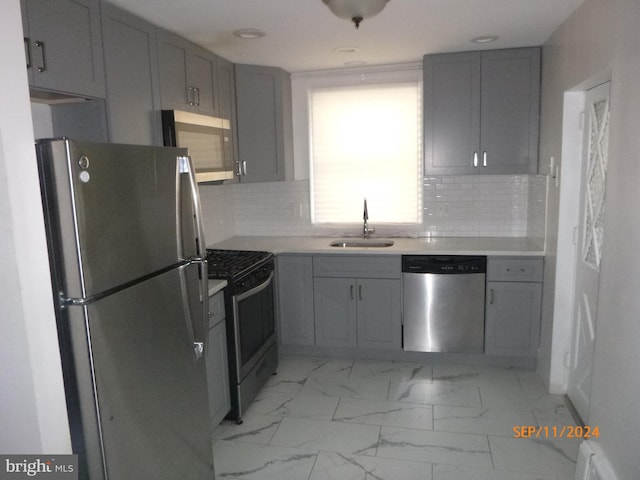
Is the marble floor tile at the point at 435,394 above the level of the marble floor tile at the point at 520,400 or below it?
below

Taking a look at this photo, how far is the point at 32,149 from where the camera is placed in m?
1.36

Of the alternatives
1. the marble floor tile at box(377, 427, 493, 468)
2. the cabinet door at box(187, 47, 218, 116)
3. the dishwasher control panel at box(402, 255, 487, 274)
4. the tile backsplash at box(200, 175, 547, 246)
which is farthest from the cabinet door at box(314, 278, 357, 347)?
the cabinet door at box(187, 47, 218, 116)

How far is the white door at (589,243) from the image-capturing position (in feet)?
8.48

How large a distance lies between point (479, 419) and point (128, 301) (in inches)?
87.9

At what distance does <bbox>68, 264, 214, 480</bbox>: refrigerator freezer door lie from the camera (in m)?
1.53

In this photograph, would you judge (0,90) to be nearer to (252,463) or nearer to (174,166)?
(174,166)

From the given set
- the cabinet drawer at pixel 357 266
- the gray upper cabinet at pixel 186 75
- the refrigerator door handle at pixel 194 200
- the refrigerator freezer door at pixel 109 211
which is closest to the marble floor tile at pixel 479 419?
Result: the cabinet drawer at pixel 357 266

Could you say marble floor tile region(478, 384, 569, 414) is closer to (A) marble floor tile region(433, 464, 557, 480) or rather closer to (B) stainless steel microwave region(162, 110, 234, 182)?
(A) marble floor tile region(433, 464, 557, 480)

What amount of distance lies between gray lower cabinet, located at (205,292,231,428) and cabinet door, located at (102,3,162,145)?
3.29 ft

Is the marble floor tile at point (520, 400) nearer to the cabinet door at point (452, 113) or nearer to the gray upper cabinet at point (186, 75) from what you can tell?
the cabinet door at point (452, 113)

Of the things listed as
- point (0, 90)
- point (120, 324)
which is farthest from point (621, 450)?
point (0, 90)

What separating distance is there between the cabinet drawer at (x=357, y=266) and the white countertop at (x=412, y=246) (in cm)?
5

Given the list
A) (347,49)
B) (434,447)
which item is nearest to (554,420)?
(434,447)

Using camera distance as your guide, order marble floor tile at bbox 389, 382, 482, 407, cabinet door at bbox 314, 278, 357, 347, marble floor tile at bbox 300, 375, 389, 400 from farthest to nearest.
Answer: cabinet door at bbox 314, 278, 357, 347 → marble floor tile at bbox 300, 375, 389, 400 → marble floor tile at bbox 389, 382, 482, 407
